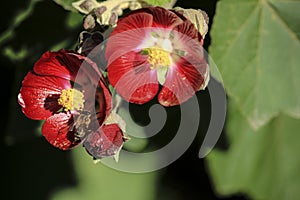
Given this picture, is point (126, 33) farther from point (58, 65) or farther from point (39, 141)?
point (39, 141)

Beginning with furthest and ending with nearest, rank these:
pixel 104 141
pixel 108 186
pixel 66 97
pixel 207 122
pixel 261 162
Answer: pixel 108 186 → pixel 261 162 → pixel 207 122 → pixel 66 97 → pixel 104 141

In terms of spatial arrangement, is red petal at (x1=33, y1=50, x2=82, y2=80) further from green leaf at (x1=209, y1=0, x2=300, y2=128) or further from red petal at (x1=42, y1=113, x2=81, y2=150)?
green leaf at (x1=209, y1=0, x2=300, y2=128)

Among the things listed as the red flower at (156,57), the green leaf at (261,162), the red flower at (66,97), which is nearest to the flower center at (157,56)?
the red flower at (156,57)

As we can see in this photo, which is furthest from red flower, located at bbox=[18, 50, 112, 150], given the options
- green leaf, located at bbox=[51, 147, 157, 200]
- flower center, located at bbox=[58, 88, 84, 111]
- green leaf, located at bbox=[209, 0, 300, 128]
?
green leaf, located at bbox=[51, 147, 157, 200]

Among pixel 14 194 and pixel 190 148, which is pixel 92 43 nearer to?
pixel 190 148

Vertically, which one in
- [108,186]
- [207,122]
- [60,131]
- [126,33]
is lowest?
[108,186]

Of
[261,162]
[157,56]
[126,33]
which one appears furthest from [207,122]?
[126,33]
